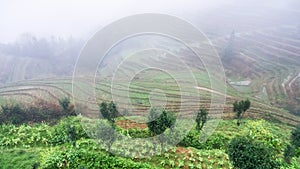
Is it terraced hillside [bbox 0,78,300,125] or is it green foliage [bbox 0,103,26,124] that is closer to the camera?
green foliage [bbox 0,103,26,124]

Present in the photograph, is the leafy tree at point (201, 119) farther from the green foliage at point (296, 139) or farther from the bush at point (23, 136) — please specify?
the bush at point (23, 136)

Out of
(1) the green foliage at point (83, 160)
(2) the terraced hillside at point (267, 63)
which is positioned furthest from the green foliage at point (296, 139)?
(2) the terraced hillside at point (267, 63)

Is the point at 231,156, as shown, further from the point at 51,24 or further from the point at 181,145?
the point at 51,24

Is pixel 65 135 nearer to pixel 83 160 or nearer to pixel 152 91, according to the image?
pixel 83 160

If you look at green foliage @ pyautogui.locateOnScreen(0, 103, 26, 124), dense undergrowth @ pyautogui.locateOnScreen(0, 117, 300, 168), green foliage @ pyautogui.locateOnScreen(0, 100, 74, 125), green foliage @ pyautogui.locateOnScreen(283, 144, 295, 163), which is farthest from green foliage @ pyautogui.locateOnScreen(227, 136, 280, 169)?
green foliage @ pyautogui.locateOnScreen(0, 103, 26, 124)

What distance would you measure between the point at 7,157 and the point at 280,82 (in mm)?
45336

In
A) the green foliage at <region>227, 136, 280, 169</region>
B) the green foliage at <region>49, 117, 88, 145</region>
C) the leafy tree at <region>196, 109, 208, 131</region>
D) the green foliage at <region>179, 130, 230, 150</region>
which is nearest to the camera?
the green foliage at <region>227, 136, 280, 169</region>

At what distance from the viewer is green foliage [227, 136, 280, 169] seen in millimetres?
15336

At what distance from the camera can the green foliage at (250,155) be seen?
50.3 feet

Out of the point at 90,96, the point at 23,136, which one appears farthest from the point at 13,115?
the point at 90,96

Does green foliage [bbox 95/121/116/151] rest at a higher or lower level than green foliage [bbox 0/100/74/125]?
higher

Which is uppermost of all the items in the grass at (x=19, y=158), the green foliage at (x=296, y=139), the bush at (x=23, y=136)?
the green foliage at (x=296, y=139)

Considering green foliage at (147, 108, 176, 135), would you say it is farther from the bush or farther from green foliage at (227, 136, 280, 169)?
the bush

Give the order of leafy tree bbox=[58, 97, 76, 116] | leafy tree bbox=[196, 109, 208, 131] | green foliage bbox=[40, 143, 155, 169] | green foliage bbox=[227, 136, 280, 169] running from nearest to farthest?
green foliage bbox=[227, 136, 280, 169]
green foliage bbox=[40, 143, 155, 169]
leafy tree bbox=[196, 109, 208, 131]
leafy tree bbox=[58, 97, 76, 116]
